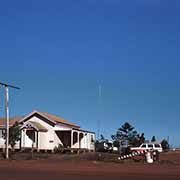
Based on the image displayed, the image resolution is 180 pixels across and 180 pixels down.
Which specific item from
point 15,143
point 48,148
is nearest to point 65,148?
point 48,148

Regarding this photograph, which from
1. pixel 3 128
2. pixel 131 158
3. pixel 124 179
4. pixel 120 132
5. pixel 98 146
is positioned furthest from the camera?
pixel 120 132

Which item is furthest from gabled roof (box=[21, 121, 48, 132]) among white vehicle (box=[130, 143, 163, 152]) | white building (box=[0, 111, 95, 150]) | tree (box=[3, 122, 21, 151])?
white vehicle (box=[130, 143, 163, 152])

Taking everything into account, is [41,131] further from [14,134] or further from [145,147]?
[145,147]

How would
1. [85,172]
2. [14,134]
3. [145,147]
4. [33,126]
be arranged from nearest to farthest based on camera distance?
[85,172], [145,147], [14,134], [33,126]

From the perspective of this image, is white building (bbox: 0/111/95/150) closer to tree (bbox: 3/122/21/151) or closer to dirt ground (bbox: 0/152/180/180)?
tree (bbox: 3/122/21/151)

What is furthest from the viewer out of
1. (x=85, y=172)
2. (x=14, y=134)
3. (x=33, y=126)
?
(x=33, y=126)

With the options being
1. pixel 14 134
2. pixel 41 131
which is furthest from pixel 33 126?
pixel 14 134

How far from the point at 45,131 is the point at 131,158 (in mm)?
14827

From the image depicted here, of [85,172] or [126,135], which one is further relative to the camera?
[126,135]

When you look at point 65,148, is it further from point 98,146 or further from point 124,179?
point 124,179

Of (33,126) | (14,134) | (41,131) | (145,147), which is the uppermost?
(33,126)

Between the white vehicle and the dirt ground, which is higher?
the white vehicle

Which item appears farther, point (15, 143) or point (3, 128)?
point (3, 128)

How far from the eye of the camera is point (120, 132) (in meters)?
84.6
